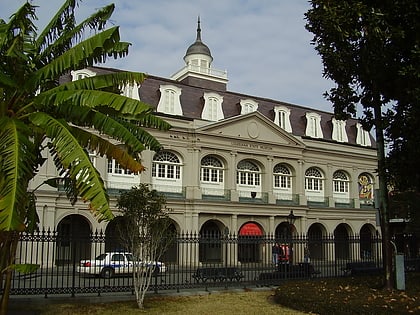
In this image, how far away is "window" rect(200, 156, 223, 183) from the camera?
35.3m

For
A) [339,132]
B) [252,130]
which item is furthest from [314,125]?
[252,130]

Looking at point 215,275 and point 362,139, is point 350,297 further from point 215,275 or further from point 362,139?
point 362,139

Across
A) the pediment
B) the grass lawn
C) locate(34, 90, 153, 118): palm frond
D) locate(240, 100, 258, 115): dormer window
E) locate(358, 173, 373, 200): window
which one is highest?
locate(240, 100, 258, 115): dormer window

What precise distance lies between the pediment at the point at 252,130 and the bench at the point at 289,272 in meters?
16.6

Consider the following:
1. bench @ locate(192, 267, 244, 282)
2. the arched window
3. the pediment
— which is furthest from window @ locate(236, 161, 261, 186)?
bench @ locate(192, 267, 244, 282)

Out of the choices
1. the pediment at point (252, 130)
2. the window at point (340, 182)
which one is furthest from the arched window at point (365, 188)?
the pediment at point (252, 130)

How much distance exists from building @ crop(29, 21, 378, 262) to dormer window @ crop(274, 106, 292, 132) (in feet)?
0.30

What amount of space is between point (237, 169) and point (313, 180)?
322 inches

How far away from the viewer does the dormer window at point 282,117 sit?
4015 centimetres

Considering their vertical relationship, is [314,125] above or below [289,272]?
above

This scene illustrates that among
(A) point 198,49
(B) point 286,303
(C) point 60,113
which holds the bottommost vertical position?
(B) point 286,303

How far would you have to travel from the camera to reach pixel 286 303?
13.0 metres

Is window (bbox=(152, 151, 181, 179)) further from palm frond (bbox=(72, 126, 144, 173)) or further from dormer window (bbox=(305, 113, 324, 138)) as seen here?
palm frond (bbox=(72, 126, 144, 173))

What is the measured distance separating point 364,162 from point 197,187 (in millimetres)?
17709
